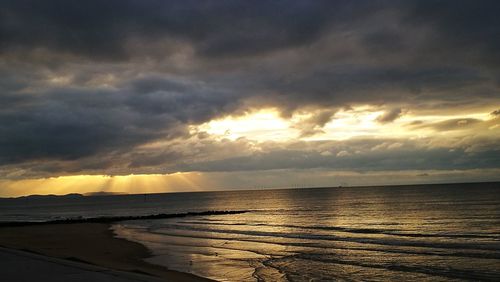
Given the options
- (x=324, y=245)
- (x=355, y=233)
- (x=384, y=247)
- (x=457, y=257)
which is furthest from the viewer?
(x=355, y=233)

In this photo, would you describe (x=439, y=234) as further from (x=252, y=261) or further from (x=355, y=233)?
(x=252, y=261)

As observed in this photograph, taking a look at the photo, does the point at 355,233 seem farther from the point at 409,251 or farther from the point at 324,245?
Result: the point at 409,251

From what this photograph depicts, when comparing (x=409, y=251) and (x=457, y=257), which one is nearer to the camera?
(x=457, y=257)

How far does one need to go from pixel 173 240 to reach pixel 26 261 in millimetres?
21024

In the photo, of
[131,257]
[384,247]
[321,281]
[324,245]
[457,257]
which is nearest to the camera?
[321,281]

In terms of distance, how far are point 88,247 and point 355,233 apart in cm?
2362

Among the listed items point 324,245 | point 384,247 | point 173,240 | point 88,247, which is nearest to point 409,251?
point 384,247

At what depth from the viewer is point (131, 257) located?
27.1 meters

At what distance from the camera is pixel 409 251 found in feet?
90.2

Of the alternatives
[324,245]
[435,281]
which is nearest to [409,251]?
[324,245]

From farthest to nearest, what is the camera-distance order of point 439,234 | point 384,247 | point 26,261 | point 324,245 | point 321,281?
1. point 439,234
2. point 324,245
3. point 384,247
4. point 321,281
5. point 26,261

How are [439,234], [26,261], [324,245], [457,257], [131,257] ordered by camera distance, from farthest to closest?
[439,234], [324,245], [131,257], [457,257], [26,261]

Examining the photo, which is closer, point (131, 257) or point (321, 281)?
point (321, 281)

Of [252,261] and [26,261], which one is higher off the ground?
[26,261]
